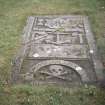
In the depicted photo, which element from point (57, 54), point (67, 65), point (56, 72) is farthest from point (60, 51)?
point (56, 72)

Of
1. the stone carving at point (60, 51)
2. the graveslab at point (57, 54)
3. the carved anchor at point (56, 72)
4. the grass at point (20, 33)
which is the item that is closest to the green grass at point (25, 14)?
the grass at point (20, 33)

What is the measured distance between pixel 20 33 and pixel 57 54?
3.90 ft

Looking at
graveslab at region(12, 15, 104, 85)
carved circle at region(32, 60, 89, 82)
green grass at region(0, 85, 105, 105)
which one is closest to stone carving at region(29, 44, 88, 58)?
graveslab at region(12, 15, 104, 85)

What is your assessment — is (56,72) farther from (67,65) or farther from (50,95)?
(50,95)

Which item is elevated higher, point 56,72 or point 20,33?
point 20,33

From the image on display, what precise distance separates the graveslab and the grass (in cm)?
17

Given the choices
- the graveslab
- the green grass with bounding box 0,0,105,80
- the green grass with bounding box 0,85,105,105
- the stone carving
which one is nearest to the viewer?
the green grass with bounding box 0,85,105,105

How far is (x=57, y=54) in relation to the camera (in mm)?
4953

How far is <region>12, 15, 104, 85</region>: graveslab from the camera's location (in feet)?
14.1

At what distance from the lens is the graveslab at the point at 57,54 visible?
431 centimetres

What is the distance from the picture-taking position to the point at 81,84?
13.6 feet

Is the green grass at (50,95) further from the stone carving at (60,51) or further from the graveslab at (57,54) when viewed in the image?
the stone carving at (60,51)

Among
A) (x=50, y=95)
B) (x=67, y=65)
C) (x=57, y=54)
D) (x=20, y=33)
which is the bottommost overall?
(x=50, y=95)

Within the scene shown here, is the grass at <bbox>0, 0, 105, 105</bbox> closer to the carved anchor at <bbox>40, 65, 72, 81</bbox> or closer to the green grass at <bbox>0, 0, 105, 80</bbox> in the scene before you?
the green grass at <bbox>0, 0, 105, 80</bbox>
